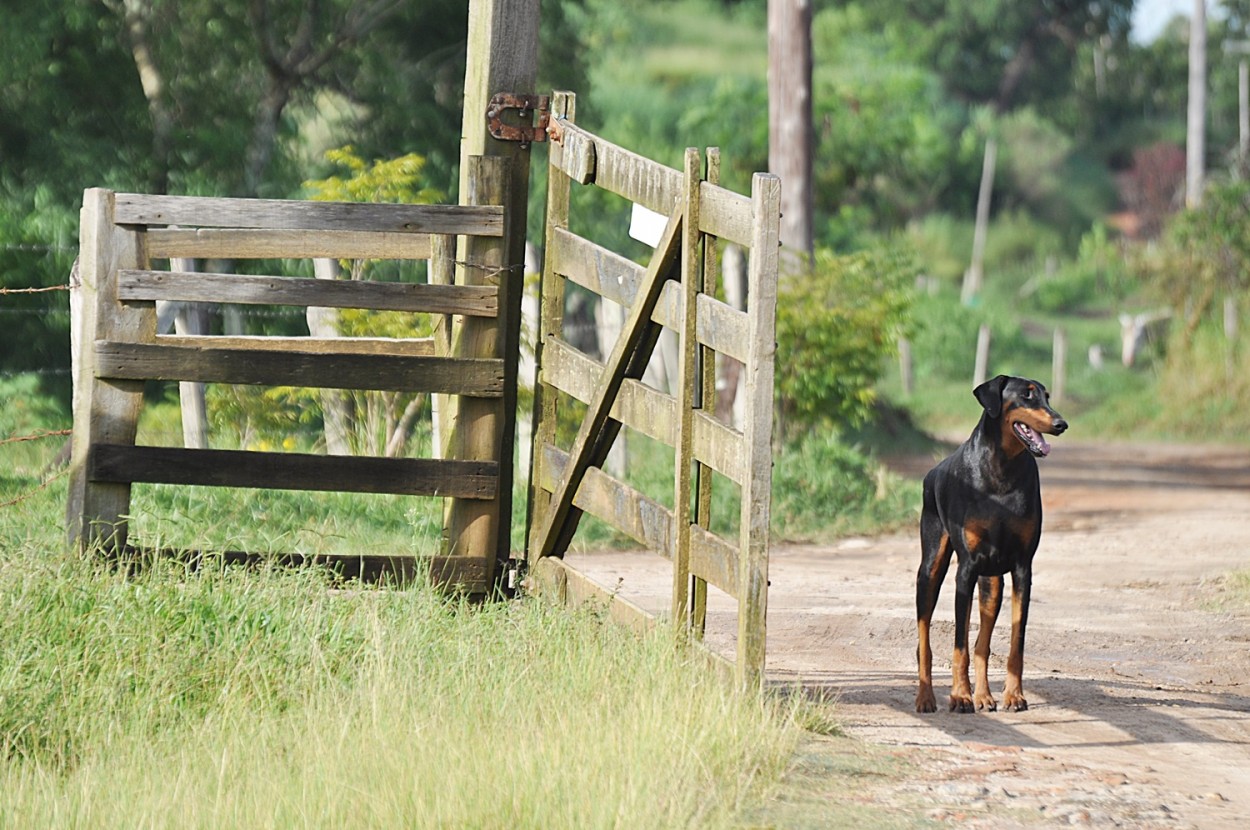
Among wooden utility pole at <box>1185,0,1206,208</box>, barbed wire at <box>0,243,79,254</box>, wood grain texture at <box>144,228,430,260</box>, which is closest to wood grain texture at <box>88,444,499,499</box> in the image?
wood grain texture at <box>144,228,430,260</box>

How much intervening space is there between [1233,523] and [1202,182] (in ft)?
61.1

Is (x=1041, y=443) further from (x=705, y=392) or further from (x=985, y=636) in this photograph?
(x=705, y=392)

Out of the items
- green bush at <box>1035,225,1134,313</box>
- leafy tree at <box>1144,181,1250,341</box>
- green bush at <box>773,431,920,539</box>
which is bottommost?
green bush at <box>1035,225,1134,313</box>

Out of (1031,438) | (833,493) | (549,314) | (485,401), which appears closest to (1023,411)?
(1031,438)

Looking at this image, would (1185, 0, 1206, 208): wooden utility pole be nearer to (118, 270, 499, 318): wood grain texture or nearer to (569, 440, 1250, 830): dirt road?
(569, 440, 1250, 830): dirt road

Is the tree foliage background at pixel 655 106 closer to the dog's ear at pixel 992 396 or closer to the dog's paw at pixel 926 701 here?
the dog's ear at pixel 992 396

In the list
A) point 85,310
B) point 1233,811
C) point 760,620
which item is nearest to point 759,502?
point 760,620

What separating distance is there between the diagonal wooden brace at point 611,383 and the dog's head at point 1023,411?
4.12ft

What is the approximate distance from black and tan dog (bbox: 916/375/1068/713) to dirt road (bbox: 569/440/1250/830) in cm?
15

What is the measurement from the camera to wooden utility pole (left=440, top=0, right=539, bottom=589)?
7125mm

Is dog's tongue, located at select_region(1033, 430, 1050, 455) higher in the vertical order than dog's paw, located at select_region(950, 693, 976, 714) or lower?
higher

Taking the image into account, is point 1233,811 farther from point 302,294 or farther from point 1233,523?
point 1233,523

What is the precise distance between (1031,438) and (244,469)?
9.93ft

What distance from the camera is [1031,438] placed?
6.46m
